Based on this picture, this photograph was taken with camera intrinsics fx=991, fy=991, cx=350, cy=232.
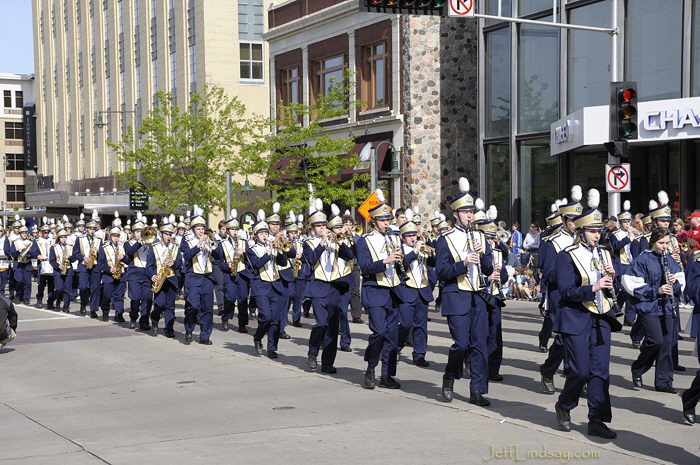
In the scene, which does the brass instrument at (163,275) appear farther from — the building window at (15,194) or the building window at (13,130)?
the building window at (13,130)

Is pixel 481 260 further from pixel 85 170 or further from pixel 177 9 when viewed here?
pixel 85 170

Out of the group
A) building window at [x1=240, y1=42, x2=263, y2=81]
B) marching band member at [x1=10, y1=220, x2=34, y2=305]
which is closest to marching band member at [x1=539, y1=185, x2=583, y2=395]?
marching band member at [x1=10, y1=220, x2=34, y2=305]

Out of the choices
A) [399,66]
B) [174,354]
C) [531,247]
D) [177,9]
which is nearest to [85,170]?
[177,9]

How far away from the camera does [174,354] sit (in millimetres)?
14797

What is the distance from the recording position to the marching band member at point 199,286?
1594cm

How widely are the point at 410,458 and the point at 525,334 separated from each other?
886 cm

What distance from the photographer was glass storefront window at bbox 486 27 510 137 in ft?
97.4

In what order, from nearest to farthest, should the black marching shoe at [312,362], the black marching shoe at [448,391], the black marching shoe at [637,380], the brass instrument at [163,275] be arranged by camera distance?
the black marching shoe at [448,391] → the black marching shoe at [637,380] → the black marching shoe at [312,362] → the brass instrument at [163,275]

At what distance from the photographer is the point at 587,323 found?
28.0 ft

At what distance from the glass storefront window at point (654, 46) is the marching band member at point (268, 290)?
13.2 metres

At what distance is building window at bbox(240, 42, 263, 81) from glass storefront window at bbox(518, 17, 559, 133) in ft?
80.0

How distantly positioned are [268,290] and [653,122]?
39.9ft

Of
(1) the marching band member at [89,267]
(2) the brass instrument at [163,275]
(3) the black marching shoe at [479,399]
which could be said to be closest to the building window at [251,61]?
(1) the marching band member at [89,267]

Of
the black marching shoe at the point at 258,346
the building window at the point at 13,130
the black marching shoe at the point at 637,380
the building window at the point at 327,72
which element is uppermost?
the building window at the point at 13,130
